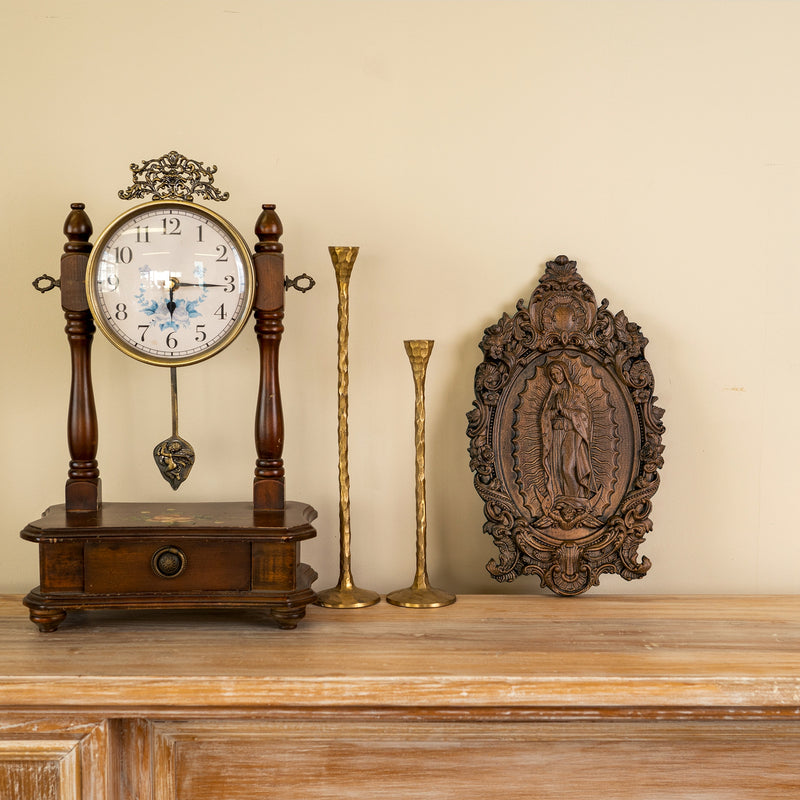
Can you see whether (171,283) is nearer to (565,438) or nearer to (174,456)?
(174,456)

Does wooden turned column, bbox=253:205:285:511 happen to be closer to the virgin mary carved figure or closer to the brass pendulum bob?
the brass pendulum bob

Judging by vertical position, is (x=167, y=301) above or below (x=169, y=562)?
above

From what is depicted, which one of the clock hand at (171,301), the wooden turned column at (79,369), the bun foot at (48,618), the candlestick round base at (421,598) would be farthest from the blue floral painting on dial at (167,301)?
the candlestick round base at (421,598)

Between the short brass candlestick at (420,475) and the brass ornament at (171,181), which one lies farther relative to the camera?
the short brass candlestick at (420,475)

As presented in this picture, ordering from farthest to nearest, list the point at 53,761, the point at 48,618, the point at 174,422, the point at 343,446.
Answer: the point at 343,446 < the point at 174,422 < the point at 48,618 < the point at 53,761

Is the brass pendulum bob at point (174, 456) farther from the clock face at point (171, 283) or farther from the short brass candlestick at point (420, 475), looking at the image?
the short brass candlestick at point (420, 475)

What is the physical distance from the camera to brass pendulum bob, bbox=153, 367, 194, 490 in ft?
4.57

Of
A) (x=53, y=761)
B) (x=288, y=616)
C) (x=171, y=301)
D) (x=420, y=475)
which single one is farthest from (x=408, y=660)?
(x=171, y=301)

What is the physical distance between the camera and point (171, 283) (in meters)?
1.36

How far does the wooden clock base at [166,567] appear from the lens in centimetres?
131

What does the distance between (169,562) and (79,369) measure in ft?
1.20

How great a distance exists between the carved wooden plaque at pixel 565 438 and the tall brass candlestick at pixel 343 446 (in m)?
0.24

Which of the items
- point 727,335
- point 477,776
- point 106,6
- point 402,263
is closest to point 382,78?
point 402,263

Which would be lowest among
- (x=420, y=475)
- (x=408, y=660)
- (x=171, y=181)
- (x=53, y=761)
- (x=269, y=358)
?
(x=53, y=761)
